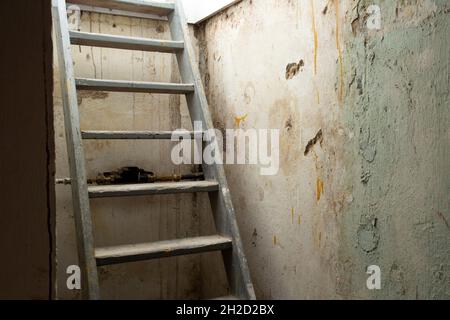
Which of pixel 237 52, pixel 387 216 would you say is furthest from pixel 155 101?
pixel 387 216

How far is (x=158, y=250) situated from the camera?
166 centimetres

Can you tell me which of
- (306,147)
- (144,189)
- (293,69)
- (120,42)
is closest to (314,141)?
(306,147)

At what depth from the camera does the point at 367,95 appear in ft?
4.80

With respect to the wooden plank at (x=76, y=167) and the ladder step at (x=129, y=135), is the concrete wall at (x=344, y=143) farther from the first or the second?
the wooden plank at (x=76, y=167)

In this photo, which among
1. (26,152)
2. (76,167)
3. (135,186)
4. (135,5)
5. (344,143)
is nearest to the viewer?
(26,152)

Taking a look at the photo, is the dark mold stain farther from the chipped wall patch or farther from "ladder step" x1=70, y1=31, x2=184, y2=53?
"ladder step" x1=70, y1=31, x2=184, y2=53

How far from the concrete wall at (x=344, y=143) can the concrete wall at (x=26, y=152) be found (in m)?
1.11

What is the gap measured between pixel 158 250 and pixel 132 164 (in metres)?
0.94

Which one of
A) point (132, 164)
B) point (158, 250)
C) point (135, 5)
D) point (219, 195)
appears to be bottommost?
point (158, 250)

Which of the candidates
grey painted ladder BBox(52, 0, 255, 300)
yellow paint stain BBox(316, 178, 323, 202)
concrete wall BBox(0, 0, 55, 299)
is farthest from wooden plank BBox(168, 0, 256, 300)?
concrete wall BBox(0, 0, 55, 299)

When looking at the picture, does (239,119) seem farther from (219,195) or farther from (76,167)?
(76,167)

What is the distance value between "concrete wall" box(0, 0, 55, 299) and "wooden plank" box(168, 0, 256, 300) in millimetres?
1309
